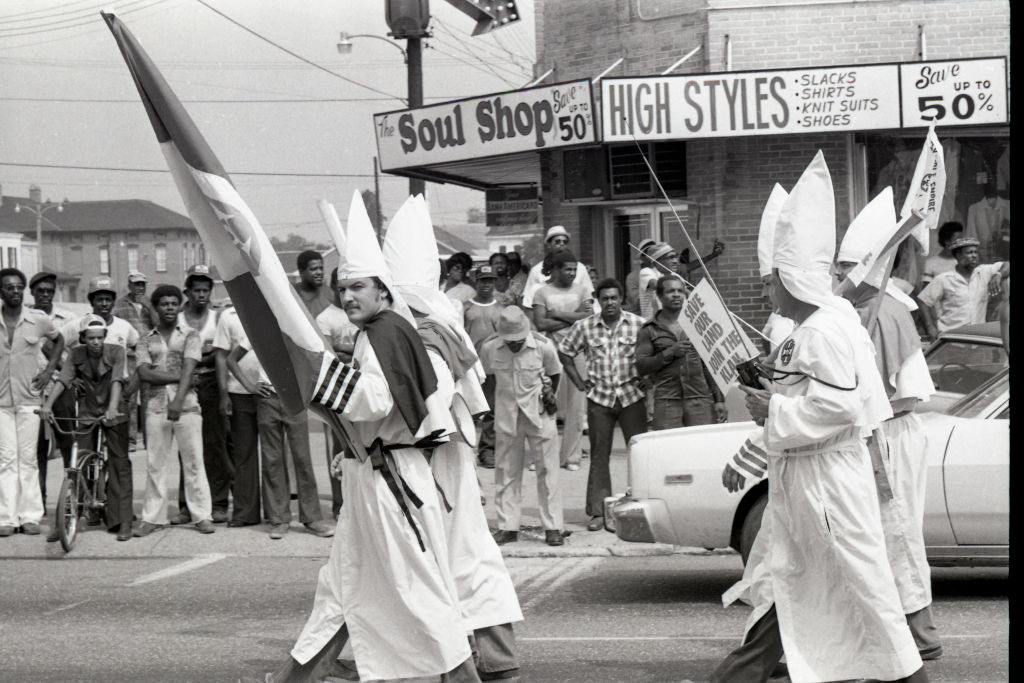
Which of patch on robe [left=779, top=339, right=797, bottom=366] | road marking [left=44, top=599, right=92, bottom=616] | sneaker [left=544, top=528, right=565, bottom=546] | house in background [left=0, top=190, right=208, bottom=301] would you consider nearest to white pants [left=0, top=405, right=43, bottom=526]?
road marking [left=44, top=599, right=92, bottom=616]

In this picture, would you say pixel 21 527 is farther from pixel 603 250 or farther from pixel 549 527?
pixel 603 250

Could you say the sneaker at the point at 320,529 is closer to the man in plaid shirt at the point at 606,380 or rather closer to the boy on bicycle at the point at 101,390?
the boy on bicycle at the point at 101,390

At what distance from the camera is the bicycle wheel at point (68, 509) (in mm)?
10852

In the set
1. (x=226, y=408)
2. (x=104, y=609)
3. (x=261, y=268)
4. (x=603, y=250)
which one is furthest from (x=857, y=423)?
(x=603, y=250)

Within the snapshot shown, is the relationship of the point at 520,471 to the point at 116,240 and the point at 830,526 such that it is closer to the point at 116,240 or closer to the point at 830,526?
the point at 830,526

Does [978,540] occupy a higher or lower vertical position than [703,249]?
lower

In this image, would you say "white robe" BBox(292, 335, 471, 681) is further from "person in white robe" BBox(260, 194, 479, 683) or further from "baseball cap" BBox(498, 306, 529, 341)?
"baseball cap" BBox(498, 306, 529, 341)

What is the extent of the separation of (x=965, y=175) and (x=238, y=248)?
12.5 metres

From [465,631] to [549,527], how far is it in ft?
15.5

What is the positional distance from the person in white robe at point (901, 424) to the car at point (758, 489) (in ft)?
2.91

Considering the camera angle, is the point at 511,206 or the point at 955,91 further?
the point at 511,206

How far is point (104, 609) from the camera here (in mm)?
8844

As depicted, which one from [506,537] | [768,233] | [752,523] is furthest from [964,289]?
[768,233]

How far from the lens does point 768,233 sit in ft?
20.4
